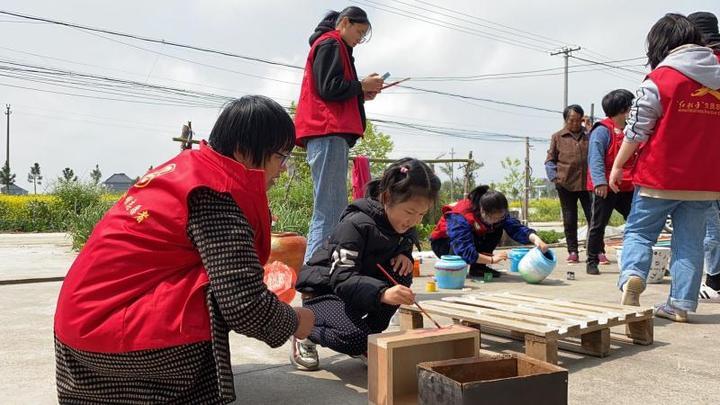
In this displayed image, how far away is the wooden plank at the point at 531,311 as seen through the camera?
258 cm

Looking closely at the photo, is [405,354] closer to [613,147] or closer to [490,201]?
[490,201]

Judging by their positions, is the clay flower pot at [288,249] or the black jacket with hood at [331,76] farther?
the clay flower pot at [288,249]

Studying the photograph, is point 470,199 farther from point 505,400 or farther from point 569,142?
point 505,400

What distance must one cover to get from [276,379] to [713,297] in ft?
10.5

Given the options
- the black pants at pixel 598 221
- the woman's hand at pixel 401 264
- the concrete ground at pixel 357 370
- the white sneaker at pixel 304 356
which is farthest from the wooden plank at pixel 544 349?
the black pants at pixel 598 221

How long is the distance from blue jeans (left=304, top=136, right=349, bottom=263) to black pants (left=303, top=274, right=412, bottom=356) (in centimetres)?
94

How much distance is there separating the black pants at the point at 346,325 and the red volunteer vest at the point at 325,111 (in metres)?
1.35

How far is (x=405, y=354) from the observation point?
7.10 ft

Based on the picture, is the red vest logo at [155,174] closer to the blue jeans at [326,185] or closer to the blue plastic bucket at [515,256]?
the blue jeans at [326,185]

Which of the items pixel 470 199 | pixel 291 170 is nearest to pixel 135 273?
pixel 470 199

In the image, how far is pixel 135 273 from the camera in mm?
1558

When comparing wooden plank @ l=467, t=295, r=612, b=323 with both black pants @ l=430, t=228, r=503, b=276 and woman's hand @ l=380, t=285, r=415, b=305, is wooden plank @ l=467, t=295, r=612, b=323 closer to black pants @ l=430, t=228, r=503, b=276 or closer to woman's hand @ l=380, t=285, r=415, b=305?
woman's hand @ l=380, t=285, r=415, b=305

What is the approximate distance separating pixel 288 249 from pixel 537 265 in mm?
2043

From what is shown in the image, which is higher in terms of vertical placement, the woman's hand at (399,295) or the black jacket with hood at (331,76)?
the black jacket with hood at (331,76)
